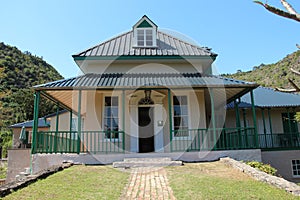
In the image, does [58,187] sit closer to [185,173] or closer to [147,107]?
[185,173]

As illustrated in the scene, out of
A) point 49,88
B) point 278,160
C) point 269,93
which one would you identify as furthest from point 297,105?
point 49,88

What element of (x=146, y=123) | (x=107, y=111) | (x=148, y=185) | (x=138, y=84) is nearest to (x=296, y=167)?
(x=146, y=123)

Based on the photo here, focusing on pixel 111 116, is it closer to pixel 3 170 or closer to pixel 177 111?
pixel 177 111

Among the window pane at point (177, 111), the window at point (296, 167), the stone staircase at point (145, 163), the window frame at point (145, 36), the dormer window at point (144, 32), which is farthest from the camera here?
the window at point (296, 167)

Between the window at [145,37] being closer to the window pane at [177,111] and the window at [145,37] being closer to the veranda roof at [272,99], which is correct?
the window pane at [177,111]

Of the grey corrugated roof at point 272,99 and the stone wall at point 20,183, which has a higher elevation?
the grey corrugated roof at point 272,99

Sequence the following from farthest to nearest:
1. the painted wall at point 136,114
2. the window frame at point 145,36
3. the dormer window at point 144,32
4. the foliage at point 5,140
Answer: the foliage at point 5,140, the dormer window at point 144,32, the window frame at point 145,36, the painted wall at point 136,114

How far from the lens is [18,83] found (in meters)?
54.6

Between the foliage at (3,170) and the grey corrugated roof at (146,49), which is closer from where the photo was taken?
the grey corrugated roof at (146,49)

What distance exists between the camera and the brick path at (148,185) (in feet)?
20.1

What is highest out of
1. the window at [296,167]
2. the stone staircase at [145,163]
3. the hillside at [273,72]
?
the hillside at [273,72]

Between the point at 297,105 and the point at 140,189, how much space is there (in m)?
13.3

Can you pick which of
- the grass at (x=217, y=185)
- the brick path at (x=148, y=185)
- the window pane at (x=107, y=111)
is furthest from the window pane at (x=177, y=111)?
the brick path at (x=148, y=185)

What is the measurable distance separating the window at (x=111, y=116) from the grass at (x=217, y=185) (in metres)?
4.39
